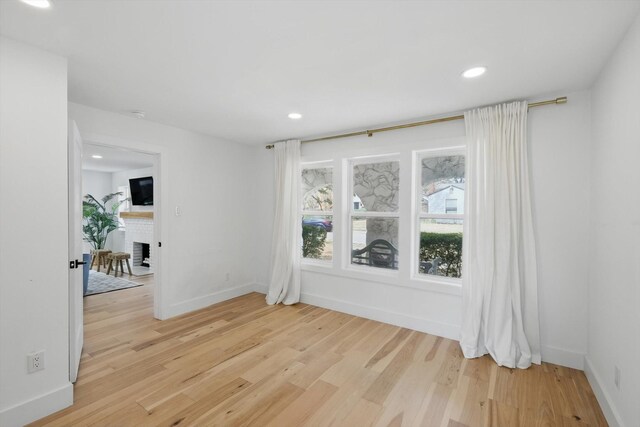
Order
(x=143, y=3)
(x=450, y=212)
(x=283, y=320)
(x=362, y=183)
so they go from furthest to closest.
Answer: (x=362, y=183) → (x=283, y=320) → (x=450, y=212) → (x=143, y=3)

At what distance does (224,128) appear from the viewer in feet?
12.3

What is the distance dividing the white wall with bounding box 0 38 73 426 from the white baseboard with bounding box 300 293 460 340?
2666 mm

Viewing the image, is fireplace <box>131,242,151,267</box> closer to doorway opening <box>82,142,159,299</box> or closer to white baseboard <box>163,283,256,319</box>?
doorway opening <box>82,142,159,299</box>

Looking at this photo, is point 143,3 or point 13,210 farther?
point 13,210

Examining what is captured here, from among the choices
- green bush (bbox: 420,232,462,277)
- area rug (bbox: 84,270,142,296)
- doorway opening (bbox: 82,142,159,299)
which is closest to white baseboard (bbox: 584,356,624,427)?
green bush (bbox: 420,232,462,277)

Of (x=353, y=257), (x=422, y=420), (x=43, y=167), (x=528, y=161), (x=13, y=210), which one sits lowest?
(x=422, y=420)

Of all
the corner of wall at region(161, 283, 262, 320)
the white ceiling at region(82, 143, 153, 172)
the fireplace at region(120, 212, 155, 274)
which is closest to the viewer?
the corner of wall at region(161, 283, 262, 320)

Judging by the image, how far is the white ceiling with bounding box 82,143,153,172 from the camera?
17.2ft

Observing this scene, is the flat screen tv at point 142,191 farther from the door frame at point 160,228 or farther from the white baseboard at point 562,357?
the white baseboard at point 562,357

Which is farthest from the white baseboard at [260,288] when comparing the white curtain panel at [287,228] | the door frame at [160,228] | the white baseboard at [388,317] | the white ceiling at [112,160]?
the white ceiling at [112,160]

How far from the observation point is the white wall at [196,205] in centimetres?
332

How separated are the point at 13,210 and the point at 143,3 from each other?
146 cm

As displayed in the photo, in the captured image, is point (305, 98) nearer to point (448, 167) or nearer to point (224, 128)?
point (224, 128)

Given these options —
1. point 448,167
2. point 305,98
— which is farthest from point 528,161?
point 305,98
